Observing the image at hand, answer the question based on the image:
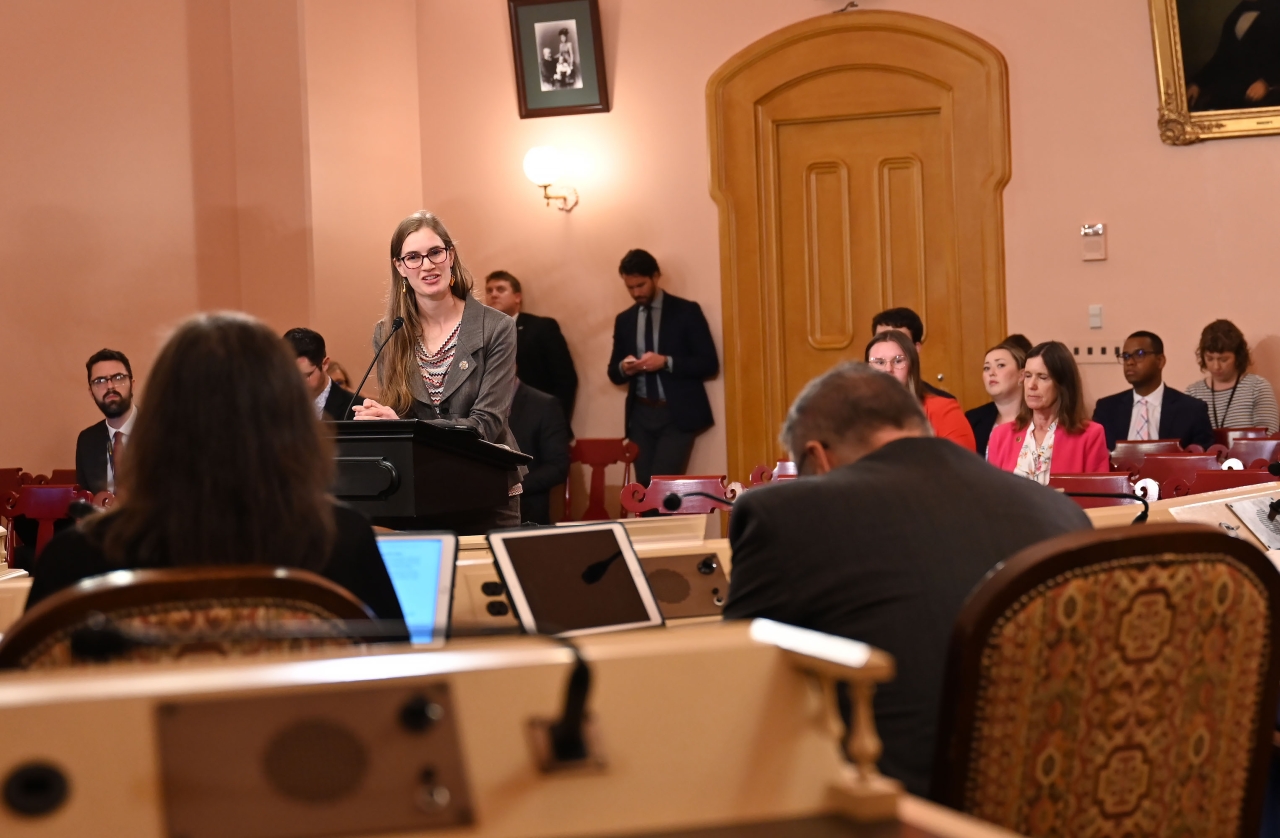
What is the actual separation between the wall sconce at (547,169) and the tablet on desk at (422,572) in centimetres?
603

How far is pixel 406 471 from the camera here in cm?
280

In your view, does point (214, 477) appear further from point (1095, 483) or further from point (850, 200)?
point (850, 200)

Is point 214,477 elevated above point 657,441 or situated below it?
above

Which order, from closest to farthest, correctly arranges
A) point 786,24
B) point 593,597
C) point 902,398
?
point 902,398 → point 593,597 → point 786,24

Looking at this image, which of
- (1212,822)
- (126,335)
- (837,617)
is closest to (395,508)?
(837,617)

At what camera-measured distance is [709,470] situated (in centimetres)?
792

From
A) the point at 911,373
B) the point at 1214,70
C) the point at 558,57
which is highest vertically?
the point at 558,57

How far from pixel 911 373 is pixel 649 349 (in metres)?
3.39

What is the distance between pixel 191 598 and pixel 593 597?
97 centimetres

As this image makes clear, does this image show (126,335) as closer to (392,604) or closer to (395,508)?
(395,508)

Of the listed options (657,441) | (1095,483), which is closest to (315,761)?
(1095,483)

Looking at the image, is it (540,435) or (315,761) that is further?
(540,435)

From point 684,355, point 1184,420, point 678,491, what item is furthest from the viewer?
point 684,355

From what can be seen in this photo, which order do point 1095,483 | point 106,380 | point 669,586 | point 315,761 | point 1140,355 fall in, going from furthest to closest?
point 1140,355, point 106,380, point 1095,483, point 669,586, point 315,761
